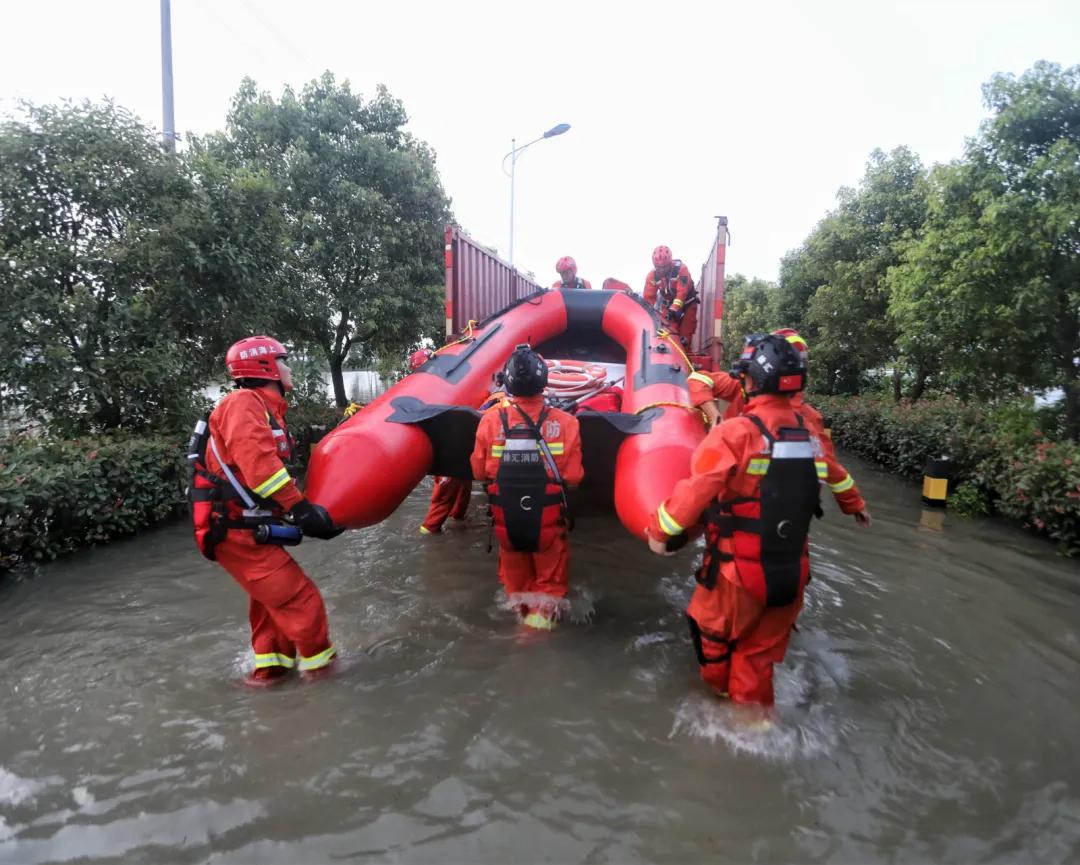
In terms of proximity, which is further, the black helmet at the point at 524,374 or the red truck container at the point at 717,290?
the red truck container at the point at 717,290

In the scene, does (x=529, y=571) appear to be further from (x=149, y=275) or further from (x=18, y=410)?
(x=18, y=410)

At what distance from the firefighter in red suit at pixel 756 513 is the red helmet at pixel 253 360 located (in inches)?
67.2

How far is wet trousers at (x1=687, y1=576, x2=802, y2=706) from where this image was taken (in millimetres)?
2180

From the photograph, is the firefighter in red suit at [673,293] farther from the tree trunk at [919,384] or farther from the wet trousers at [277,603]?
the tree trunk at [919,384]

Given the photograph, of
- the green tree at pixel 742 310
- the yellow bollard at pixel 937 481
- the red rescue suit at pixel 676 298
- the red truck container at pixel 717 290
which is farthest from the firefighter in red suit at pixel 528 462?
the green tree at pixel 742 310

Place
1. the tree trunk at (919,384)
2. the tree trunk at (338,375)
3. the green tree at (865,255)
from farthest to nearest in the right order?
the green tree at (865,255), the tree trunk at (338,375), the tree trunk at (919,384)

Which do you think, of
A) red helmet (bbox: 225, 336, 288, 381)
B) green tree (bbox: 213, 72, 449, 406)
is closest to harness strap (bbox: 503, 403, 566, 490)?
red helmet (bbox: 225, 336, 288, 381)

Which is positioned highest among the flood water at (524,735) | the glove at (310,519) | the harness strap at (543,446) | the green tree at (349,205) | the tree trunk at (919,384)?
the green tree at (349,205)

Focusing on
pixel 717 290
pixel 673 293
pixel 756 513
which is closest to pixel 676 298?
pixel 673 293

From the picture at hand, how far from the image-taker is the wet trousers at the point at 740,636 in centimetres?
218

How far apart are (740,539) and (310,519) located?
165cm

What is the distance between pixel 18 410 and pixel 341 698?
4.83 metres

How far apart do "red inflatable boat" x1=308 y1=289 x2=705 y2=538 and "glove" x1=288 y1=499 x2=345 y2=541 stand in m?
0.20

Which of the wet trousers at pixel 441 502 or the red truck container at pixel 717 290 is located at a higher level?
the red truck container at pixel 717 290
